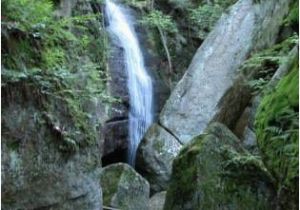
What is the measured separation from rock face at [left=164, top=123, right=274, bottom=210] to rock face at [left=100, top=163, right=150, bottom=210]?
6.56ft

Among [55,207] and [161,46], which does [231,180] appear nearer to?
[55,207]

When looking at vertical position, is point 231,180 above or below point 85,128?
below

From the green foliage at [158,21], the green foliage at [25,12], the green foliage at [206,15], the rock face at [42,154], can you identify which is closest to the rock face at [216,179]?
the rock face at [42,154]

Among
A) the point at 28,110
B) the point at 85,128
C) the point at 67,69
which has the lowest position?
the point at 85,128

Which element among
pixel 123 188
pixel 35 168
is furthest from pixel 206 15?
pixel 35 168

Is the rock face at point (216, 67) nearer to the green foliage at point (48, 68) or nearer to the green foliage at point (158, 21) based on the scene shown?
the green foliage at point (158, 21)

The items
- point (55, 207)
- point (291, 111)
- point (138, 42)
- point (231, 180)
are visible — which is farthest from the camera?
point (138, 42)

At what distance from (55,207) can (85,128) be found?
3.14ft

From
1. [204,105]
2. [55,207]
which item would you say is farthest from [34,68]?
[204,105]

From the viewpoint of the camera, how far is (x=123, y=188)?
8664 millimetres

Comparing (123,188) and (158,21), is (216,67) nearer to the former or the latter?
(158,21)

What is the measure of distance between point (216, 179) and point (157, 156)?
205 inches

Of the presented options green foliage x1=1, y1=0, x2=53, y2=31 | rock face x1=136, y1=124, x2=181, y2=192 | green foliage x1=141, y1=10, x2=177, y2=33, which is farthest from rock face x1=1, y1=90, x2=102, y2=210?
green foliage x1=141, y1=10, x2=177, y2=33

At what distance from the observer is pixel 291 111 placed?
3768mm
